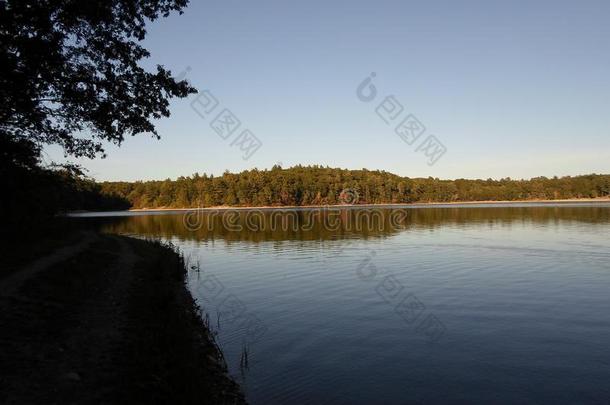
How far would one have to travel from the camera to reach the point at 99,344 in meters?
14.9

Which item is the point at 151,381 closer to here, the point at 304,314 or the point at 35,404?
the point at 35,404

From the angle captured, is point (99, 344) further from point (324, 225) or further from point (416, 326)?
point (324, 225)

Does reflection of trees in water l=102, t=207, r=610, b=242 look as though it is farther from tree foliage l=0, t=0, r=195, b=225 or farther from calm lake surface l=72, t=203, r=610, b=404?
tree foliage l=0, t=0, r=195, b=225

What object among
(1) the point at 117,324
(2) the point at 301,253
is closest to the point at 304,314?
(1) the point at 117,324

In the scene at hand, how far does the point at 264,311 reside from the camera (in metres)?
23.7

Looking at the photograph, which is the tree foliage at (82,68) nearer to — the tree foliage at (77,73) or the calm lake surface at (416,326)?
the tree foliage at (77,73)

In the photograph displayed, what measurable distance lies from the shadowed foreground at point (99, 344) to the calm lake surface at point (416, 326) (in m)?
2.17

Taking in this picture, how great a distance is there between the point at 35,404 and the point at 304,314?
14.1m

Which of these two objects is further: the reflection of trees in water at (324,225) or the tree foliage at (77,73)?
the reflection of trees in water at (324,225)

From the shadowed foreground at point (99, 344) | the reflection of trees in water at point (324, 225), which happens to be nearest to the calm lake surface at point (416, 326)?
the shadowed foreground at point (99, 344)

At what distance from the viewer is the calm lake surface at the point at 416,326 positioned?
14.0 meters

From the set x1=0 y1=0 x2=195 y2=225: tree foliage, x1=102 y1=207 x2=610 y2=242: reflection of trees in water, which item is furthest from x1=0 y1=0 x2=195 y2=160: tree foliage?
x1=102 y1=207 x2=610 y2=242: reflection of trees in water

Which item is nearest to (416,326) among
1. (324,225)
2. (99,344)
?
(99,344)

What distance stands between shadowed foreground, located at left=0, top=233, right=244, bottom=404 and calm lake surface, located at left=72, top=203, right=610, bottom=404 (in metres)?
2.17
